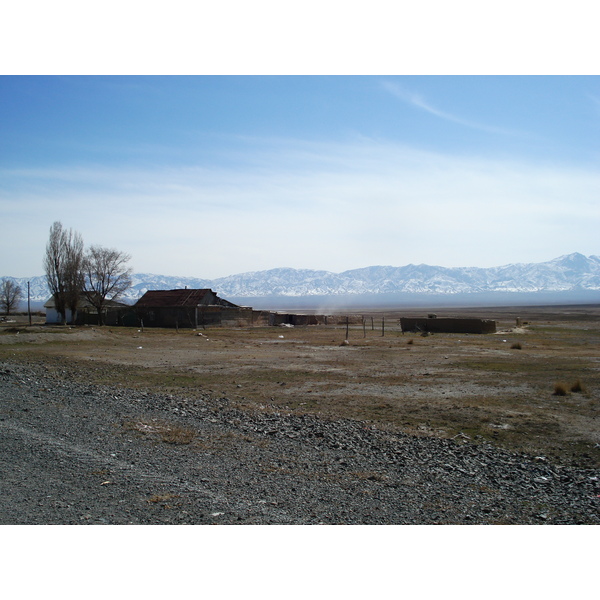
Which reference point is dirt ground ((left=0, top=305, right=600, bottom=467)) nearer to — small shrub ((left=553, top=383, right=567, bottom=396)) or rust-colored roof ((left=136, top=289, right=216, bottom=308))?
small shrub ((left=553, top=383, right=567, bottom=396))

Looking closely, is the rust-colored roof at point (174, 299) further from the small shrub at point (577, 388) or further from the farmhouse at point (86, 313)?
the small shrub at point (577, 388)

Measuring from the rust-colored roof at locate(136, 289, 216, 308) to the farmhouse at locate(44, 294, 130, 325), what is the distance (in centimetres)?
305

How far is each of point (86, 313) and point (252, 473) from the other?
199ft

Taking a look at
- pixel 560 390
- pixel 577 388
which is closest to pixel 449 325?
pixel 577 388

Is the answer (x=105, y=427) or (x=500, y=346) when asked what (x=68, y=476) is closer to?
(x=105, y=427)

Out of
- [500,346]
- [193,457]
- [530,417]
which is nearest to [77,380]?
[193,457]

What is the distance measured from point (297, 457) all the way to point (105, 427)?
457cm

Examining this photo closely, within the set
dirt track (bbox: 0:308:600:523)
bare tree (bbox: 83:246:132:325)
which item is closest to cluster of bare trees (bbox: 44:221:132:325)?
bare tree (bbox: 83:246:132:325)

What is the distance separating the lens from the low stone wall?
50000 mm

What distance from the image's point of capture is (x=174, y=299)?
60.2 metres

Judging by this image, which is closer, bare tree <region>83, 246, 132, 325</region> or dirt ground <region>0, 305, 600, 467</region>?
dirt ground <region>0, 305, 600, 467</region>

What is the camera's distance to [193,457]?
10070 mm

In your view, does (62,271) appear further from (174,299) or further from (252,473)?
(252,473)

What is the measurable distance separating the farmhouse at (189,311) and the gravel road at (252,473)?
1691 inches
